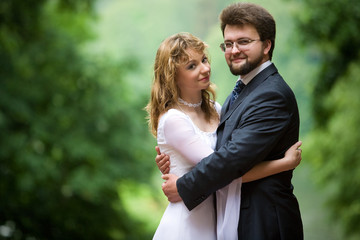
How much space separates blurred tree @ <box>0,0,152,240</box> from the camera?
8477mm

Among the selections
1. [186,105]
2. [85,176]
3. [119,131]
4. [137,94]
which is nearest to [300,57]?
[137,94]

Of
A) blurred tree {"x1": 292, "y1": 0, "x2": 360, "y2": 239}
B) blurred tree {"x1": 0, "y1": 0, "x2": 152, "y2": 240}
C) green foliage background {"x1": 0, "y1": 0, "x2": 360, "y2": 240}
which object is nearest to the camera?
blurred tree {"x1": 292, "y1": 0, "x2": 360, "y2": 239}

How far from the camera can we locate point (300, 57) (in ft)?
48.7

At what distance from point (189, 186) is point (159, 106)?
0.48 metres

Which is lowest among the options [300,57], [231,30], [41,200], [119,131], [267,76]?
[267,76]

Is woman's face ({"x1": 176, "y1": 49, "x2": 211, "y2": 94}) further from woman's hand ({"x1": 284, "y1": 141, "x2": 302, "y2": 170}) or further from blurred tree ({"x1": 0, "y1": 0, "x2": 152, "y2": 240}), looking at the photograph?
blurred tree ({"x1": 0, "y1": 0, "x2": 152, "y2": 240})

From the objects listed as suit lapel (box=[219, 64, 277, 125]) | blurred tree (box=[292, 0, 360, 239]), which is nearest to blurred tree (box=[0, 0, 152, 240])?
blurred tree (box=[292, 0, 360, 239])

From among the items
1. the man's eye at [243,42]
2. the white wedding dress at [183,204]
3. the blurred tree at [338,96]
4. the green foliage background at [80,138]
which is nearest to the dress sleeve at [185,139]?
the white wedding dress at [183,204]

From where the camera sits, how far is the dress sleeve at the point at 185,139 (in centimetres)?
252

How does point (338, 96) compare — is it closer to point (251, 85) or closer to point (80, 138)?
point (80, 138)

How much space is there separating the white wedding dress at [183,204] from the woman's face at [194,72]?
17cm

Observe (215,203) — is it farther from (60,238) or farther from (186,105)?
(60,238)

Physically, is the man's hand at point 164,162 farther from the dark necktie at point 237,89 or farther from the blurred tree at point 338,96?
the blurred tree at point 338,96

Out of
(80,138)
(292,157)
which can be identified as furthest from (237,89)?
(80,138)
